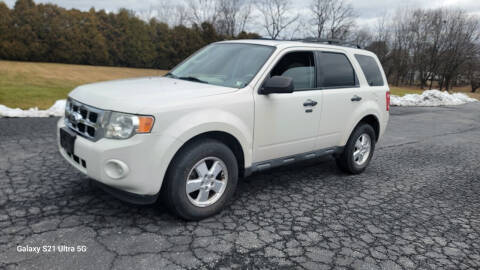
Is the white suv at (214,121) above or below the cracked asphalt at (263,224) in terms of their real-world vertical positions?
above

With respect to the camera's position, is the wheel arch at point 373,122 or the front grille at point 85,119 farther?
the wheel arch at point 373,122

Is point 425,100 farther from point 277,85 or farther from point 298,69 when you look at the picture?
point 277,85

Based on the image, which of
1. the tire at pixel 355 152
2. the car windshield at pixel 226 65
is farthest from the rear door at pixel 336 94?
the car windshield at pixel 226 65

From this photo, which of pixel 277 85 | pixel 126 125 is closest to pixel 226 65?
pixel 277 85

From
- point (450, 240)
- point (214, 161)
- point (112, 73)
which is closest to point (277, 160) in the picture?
point (214, 161)

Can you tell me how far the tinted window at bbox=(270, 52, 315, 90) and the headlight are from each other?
1653 mm

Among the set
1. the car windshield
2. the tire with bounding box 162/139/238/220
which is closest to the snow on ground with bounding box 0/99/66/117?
the car windshield

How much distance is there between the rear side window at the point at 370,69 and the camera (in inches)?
211

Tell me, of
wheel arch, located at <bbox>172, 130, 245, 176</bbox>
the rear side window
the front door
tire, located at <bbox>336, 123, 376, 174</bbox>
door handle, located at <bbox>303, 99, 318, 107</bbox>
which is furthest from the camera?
the rear side window

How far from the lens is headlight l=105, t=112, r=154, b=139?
2990 millimetres

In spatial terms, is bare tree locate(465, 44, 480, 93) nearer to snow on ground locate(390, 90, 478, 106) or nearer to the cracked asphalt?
snow on ground locate(390, 90, 478, 106)

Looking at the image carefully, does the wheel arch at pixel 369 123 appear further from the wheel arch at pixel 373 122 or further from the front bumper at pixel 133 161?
the front bumper at pixel 133 161

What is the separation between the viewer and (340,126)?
4.89 meters

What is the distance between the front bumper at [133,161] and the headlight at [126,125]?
47 mm
